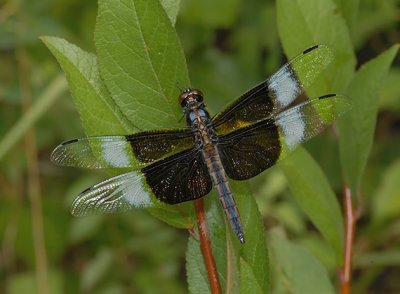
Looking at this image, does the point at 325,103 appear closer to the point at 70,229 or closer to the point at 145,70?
the point at 145,70

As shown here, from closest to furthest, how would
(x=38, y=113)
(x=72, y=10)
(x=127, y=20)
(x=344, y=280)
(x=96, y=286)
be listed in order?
(x=127, y=20) → (x=344, y=280) → (x=38, y=113) → (x=96, y=286) → (x=72, y=10)

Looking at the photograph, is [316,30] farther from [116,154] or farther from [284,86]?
[116,154]

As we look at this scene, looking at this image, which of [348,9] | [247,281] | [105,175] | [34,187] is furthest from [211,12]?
[247,281]

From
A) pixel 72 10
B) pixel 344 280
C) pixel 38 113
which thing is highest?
pixel 72 10

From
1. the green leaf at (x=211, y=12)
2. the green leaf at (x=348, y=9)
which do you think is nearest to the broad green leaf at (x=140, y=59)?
the green leaf at (x=348, y=9)

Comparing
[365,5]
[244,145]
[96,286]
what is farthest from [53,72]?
[244,145]

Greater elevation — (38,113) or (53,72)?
(53,72)
